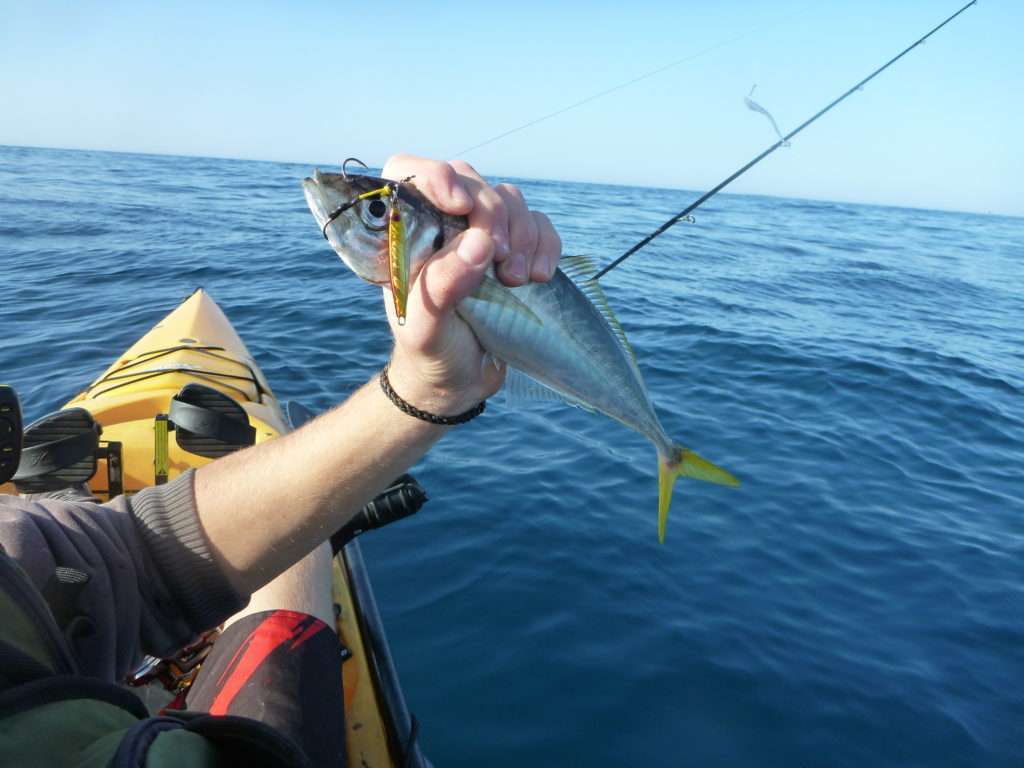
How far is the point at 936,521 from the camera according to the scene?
623cm

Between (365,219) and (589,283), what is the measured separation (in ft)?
3.26

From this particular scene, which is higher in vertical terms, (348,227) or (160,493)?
(348,227)

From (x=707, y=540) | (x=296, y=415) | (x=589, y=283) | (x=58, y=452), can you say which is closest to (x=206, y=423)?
(x=58, y=452)

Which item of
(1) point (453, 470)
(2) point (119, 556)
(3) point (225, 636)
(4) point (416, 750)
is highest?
(2) point (119, 556)

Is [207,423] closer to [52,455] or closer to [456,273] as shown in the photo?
[52,455]

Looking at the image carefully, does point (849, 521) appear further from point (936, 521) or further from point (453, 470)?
point (453, 470)

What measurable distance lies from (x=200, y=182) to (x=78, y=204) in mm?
14965

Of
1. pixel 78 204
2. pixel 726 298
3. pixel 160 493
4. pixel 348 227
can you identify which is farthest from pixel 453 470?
pixel 78 204

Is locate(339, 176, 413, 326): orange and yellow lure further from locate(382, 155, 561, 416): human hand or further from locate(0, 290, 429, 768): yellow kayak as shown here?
locate(0, 290, 429, 768): yellow kayak

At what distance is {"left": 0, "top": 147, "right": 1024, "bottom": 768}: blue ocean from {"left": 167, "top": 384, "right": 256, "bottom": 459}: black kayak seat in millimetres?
1692

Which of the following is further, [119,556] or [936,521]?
[936,521]

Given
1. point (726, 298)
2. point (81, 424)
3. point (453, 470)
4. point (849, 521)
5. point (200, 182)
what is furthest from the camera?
point (200, 182)

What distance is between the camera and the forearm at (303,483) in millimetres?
2129

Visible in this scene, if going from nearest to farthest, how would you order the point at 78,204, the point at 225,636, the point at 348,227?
the point at 348,227 → the point at 225,636 → the point at 78,204
